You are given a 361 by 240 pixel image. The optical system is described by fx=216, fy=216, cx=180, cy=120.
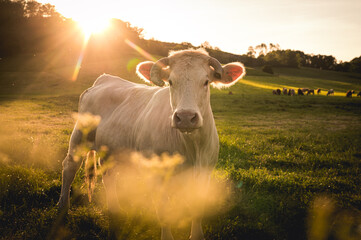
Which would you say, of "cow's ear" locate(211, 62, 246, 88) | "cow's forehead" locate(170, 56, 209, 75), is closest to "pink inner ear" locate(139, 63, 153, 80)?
"cow's forehead" locate(170, 56, 209, 75)

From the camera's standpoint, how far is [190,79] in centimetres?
266

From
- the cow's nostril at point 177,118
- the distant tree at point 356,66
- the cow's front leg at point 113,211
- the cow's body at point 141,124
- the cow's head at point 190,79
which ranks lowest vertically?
the cow's front leg at point 113,211

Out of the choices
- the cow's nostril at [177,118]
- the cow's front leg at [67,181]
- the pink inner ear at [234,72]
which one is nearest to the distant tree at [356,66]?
the pink inner ear at [234,72]

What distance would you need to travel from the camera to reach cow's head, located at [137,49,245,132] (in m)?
2.42

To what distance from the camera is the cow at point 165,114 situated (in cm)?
267

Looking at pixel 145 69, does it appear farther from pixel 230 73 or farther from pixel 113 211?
pixel 113 211

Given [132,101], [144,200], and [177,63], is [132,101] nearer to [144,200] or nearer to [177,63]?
[177,63]

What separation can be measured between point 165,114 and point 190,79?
2.46 feet

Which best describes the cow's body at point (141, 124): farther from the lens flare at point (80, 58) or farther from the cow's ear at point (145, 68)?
the lens flare at point (80, 58)

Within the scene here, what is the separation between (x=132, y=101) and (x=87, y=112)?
3.40 ft

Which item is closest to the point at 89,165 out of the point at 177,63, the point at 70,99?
the point at 177,63

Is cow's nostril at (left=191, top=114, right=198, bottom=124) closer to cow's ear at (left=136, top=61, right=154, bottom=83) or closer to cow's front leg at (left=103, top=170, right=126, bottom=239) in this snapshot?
cow's ear at (left=136, top=61, right=154, bottom=83)

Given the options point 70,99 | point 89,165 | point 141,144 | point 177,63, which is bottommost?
point 70,99

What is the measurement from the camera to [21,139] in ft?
22.4
